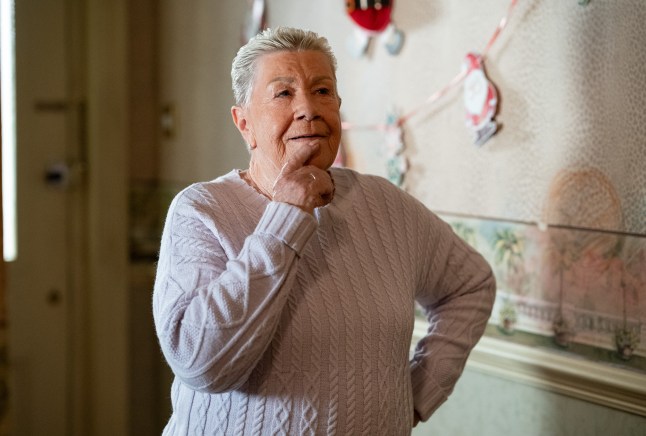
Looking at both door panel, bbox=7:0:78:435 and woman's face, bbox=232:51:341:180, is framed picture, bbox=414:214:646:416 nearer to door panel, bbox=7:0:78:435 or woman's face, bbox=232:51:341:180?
woman's face, bbox=232:51:341:180

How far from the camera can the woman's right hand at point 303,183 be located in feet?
4.35

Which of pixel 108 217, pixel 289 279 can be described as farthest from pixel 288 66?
pixel 108 217

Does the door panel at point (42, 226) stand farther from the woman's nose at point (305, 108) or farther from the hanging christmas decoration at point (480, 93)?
the woman's nose at point (305, 108)

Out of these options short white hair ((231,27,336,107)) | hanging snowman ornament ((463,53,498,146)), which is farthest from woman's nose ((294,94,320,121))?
hanging snowman ornament ((463,53,498,146))

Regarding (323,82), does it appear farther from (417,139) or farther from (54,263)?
(54,263)

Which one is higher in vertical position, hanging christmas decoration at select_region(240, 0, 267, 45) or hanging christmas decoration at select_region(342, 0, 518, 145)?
hanging christmas decoration at select_region(240, 0, 267, 45)

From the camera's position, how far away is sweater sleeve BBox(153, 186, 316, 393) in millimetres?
1239

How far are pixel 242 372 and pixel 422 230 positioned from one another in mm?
525

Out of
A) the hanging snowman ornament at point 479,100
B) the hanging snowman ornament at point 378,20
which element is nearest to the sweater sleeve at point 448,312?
the hanging snowman ornament at point 479,100

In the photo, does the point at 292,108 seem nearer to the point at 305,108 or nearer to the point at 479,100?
the point at 305,108

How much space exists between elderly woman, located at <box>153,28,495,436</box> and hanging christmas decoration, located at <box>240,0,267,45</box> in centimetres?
110

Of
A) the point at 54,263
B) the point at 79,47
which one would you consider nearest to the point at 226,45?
the point at 79,47

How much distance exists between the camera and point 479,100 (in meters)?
1.86

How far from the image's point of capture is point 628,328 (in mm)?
1601
